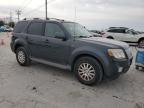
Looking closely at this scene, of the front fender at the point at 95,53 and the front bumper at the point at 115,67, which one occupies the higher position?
the front fender at the point at 95,53

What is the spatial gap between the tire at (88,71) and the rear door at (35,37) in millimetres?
1559

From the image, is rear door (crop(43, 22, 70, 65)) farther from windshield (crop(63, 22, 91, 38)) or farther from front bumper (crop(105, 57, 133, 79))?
front bumper (crop(105, 57, 133, 79))

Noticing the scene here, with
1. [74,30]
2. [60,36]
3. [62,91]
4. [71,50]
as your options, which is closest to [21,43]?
[60,36]

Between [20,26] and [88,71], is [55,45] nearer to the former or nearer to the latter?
[88,71]

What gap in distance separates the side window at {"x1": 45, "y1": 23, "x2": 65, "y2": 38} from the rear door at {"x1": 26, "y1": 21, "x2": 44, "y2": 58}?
220 mm

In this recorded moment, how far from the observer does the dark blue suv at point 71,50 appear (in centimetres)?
493

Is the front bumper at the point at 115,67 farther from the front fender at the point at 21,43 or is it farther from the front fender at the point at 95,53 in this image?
the front fender at the point at 21,43

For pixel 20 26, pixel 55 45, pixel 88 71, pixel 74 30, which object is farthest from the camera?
pixel 20 26

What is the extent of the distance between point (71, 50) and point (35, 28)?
182cm

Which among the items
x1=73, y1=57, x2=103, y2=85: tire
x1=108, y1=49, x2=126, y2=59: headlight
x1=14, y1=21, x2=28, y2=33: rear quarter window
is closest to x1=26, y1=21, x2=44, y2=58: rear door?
x1=14, y1=21, x2=28, y2=33: rear quarter window

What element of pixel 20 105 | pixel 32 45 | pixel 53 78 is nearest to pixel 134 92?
pixel 53 78

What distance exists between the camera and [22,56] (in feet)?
22.9

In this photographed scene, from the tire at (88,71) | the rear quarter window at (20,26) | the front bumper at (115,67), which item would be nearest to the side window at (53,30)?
the tire at (88,71)

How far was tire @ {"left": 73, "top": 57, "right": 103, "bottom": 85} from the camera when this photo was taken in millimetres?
4961
